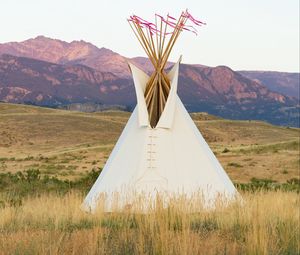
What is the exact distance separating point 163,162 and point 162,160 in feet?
0.15

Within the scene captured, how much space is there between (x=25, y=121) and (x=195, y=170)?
6163 centimetres

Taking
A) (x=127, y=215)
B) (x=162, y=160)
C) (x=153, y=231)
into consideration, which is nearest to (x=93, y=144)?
(x=162, y=160)

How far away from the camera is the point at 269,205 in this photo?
439 inches

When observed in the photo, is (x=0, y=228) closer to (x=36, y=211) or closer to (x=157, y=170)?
(x=36, y=211)

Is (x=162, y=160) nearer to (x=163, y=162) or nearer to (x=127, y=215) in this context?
(x=163, y=162)

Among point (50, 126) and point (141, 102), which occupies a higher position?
point (141, 102)

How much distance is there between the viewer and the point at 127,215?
352 inches

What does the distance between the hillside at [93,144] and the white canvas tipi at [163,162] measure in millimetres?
14291

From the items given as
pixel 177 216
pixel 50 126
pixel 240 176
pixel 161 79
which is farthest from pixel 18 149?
pixel 177 216

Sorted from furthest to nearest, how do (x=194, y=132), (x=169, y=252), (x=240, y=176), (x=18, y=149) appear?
(x=18, y=149) < (x=240, y=176) < (x=194, y=132) < (x=169, y=252)

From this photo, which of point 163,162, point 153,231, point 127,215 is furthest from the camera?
point 163,162

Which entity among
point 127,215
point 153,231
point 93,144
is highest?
point 153,231

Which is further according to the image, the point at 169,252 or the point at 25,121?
the point at 25,121

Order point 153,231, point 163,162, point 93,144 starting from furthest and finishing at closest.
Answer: point 93,144 → point 163,162 → point 153,231
